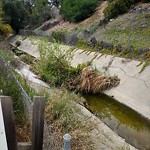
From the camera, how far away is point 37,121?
11.6 ft

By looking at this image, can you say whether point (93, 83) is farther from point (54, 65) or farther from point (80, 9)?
point (80, 9)

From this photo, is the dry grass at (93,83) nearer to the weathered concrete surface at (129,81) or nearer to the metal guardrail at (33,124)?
the weathered concrete surface at (129,81)

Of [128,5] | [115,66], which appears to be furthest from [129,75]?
[128,5]

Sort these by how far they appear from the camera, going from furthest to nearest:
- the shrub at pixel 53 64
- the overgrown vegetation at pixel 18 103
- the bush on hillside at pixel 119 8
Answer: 1. the bush on hillside at pixel 119 8
2. the shrub at pixel 53 64
3. the overgrown vegetation at pixel 18 103

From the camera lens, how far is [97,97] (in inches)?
469

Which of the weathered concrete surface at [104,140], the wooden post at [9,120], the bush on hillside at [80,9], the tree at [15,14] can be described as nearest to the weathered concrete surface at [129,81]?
the weathered concrete surface at [104,140]

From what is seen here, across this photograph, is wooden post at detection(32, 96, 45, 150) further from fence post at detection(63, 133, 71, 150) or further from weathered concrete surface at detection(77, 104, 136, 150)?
weathered concrete surface at detection(77, 104, 136, 150)

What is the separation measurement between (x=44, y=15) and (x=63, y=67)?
27.2 metres

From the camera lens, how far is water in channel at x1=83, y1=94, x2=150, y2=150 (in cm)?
827

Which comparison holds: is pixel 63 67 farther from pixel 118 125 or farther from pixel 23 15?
pixel 23 15

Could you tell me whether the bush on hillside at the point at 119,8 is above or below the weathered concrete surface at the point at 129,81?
above

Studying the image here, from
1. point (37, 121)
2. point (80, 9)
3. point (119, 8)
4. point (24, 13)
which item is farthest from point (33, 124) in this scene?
point (24, 13)

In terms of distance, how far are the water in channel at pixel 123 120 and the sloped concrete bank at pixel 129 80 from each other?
223mm

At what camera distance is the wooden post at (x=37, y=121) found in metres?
3.45
